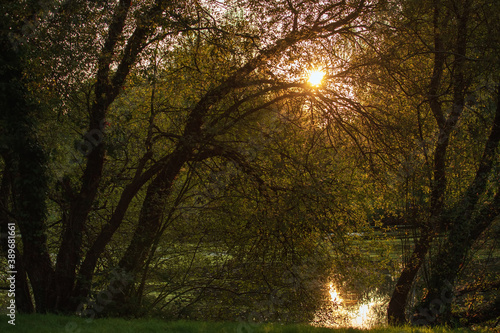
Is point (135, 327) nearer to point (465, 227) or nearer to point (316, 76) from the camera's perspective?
point (316, 76)

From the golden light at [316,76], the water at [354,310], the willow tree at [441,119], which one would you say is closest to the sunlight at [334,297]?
the water at [354,310]

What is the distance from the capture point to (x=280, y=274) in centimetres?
884

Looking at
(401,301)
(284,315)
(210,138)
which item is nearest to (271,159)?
(210,138)

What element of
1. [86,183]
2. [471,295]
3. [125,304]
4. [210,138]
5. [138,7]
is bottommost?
[125,304]

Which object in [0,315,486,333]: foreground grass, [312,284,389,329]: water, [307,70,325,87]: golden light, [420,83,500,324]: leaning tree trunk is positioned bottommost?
[0,315,486,333]: foreground grass

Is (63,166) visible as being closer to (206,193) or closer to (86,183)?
(86,183)

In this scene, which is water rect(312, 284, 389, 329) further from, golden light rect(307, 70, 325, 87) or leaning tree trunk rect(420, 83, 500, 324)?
golden light rect(307, 70, 325, 87)

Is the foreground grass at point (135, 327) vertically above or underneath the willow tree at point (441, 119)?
underneath

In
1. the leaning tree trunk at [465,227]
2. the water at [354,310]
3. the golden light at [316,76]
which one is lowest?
the water at [354,310]

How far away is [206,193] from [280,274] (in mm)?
2149

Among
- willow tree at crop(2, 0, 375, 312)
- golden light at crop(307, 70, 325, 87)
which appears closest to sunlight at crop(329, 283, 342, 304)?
willow tree at crop(2, 0, 375, 312)

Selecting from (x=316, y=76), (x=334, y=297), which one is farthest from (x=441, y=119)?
(x=334, y=297)

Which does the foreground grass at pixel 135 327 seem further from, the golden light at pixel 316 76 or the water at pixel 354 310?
the golden light at pixel 316 76

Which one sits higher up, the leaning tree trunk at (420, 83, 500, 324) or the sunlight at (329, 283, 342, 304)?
the leaning tree trunk at (420, 83, 500, 324)
